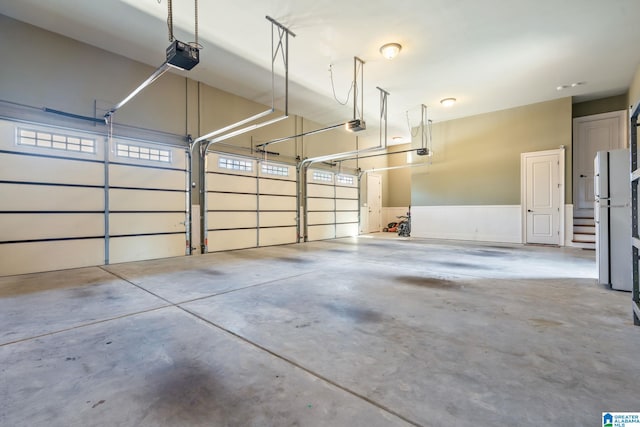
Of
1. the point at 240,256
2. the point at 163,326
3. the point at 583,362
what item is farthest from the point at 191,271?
the point at 583,362

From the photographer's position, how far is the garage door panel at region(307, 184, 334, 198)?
30.6 feet

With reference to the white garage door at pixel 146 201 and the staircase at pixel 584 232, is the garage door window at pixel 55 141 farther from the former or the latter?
the staircase at pixel 584 232

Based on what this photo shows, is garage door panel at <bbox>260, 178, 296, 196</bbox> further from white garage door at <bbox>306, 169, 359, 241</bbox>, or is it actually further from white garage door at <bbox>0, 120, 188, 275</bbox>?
white garage door at <bbox>0, 120, 188, 275</bbox>

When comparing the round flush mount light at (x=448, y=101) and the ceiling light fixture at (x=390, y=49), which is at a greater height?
the round flush mount light at (x=448, y=101)

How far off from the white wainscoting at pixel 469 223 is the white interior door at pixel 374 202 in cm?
238

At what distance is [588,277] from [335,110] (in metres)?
6.96

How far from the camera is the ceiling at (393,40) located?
4238mm

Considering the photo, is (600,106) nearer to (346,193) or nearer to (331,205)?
(346,193)

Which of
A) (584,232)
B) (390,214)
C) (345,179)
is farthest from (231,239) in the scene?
(584,232)

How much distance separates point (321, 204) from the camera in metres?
9.70

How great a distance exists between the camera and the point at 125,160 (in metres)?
5.59

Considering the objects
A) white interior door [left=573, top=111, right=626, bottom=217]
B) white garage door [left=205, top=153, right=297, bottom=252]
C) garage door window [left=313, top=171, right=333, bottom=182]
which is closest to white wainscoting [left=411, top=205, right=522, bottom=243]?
white interior door [left=573, top=111, right=626, bottom=217]

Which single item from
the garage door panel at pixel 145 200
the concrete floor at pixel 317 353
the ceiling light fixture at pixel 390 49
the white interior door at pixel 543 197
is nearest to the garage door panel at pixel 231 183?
the garage door panel at pixel 145 200

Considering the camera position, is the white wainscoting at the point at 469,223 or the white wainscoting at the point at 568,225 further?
the white wainscoting at the point at 469,223
